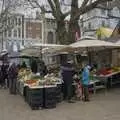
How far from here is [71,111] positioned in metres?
13.5

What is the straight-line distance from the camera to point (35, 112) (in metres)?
13.7

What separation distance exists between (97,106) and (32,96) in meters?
2.55

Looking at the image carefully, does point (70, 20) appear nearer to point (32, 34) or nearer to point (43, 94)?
point (43, 94)

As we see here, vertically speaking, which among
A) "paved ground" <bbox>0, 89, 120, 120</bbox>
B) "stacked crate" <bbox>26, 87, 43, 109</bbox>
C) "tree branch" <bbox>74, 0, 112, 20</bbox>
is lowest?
"paved ground" <bbox>0, 89, 120, 120</bbox>

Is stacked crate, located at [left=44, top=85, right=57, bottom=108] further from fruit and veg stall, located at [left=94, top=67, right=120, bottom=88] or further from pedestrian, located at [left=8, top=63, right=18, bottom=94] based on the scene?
pedestrian, located at [left=8, top=63, right=18, bottom=94]

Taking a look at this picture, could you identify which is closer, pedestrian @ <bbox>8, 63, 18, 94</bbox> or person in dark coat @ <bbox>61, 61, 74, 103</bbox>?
person in dark coat @ <bbox>61, 61, 74, 103</bbox>

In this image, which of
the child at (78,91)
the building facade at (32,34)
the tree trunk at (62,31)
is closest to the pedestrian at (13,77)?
the child at (78,91)

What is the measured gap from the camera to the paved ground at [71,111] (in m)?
12.5

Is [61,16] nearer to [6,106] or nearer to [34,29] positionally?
[6,106]

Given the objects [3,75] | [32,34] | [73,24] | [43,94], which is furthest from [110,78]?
[32,34]

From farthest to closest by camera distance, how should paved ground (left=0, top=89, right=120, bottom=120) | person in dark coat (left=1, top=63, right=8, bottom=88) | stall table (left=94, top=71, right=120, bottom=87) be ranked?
person in dark coat (left=1, top=63, right=8, bottom=88)
stall table (left=94, top=71, right=120, bottom=87)
paved ground (left=0, top=89, right=120, bottom=120)

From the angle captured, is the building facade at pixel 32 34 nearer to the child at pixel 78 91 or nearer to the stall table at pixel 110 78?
the stall table at pixel 110 78

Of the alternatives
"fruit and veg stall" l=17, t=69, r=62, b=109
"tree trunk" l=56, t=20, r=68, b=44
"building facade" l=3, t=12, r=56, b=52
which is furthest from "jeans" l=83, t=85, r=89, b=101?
"building facade" l=3, t=12, r=56, b=52

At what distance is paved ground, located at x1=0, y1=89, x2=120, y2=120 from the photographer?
41.1ft
